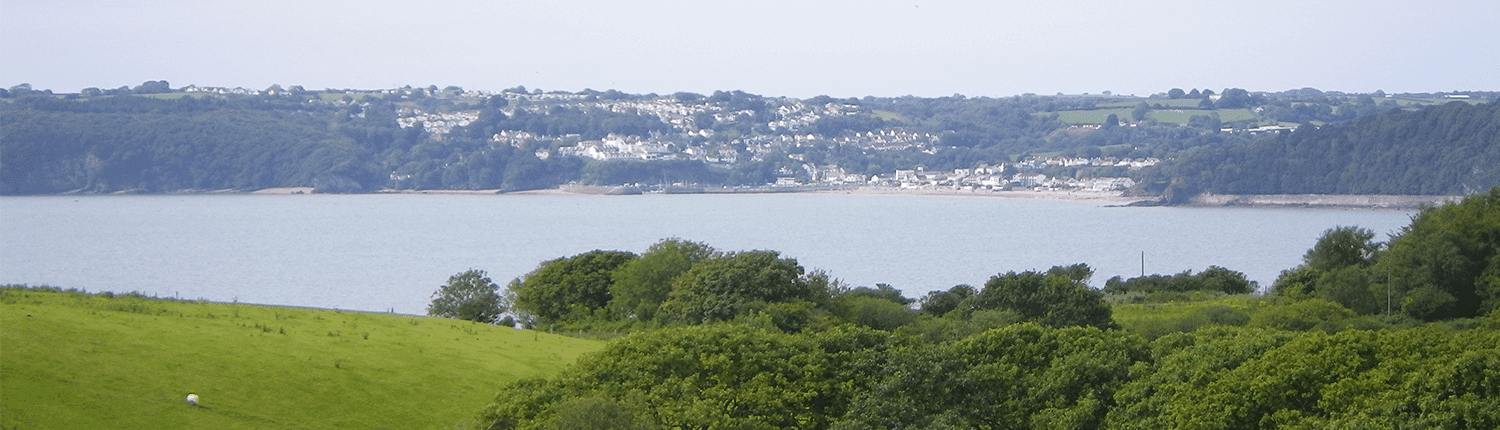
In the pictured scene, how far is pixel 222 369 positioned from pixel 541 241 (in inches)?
3944

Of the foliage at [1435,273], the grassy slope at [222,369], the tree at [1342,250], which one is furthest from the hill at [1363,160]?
the grassy slope at [222,369]

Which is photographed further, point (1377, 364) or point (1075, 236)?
point (1075, 236)

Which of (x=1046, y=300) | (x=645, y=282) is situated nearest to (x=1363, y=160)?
(x=1046, y=300)

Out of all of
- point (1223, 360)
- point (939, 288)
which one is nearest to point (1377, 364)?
point (1223, 360)

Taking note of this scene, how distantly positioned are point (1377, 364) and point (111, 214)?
176699 mm

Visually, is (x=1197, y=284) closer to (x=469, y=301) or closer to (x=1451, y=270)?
(x=1451, y=270)

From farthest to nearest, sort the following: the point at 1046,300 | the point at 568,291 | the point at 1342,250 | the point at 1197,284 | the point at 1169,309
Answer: the point at 1197,284
the point at 1342,250
the point at 568,291
the point at 1169,309
the point at 1046,300

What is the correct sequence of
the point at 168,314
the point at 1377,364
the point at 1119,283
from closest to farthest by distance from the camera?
1. the point at 1377,364
2. the point at 168,314
3. the point at 1119,283

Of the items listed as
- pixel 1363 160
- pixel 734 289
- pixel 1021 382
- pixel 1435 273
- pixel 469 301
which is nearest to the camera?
pixel 1021 382

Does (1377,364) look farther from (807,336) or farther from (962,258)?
(962,258)

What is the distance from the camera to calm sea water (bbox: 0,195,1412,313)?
89.4m

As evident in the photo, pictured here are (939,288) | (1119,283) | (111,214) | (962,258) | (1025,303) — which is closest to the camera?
(1025,303)

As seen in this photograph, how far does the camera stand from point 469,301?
43.2 m

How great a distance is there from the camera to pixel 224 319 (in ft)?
82.3
